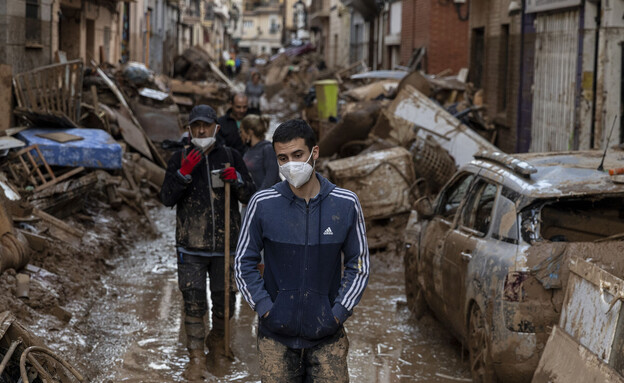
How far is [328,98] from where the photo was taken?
1978 cm

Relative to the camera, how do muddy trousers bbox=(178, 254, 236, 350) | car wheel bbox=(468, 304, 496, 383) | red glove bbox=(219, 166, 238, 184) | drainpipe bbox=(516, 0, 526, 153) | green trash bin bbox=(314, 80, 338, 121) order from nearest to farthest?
1. car wheel bbox=(468, 304, 496, 383)
2. red glove bbox=(219, 166, 238, 184)
3. muddy trousers bbox=(178, 254, 236, 350)
4. drainpipe bbox=(516, 0, 526, 153)
5. green trash bin bbox=(314, 80, 338, 121)

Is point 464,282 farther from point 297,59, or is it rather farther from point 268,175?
point 297,59

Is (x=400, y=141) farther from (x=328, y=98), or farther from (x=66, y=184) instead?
(x=328, y=98)

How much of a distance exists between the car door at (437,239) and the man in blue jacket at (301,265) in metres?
3.04

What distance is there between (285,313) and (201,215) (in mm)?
2719

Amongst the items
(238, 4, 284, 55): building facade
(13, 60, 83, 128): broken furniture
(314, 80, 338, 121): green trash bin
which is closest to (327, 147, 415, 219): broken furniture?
(13, 60, 83, 128): broken furniture

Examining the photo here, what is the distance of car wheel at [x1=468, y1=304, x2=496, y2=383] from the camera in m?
5.61

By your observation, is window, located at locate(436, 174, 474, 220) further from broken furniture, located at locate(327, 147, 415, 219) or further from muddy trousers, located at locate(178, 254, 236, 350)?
broken furniture, located at locate(327, 147, 415, 219)

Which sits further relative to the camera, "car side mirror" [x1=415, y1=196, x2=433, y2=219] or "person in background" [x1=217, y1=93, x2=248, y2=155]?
"person in background" [x1=217, y1=93, x2=248, y2=155]

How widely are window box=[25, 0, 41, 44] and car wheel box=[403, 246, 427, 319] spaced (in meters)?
6.72

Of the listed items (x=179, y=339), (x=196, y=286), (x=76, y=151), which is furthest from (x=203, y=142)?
(x=76, y=151)

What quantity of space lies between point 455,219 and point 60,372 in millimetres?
3299

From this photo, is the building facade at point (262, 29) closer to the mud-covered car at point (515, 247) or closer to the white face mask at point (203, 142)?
the mud-covered car at point (515, 247)

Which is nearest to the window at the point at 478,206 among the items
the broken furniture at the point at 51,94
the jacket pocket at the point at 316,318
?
the jacket pocket at the point at 316,318
